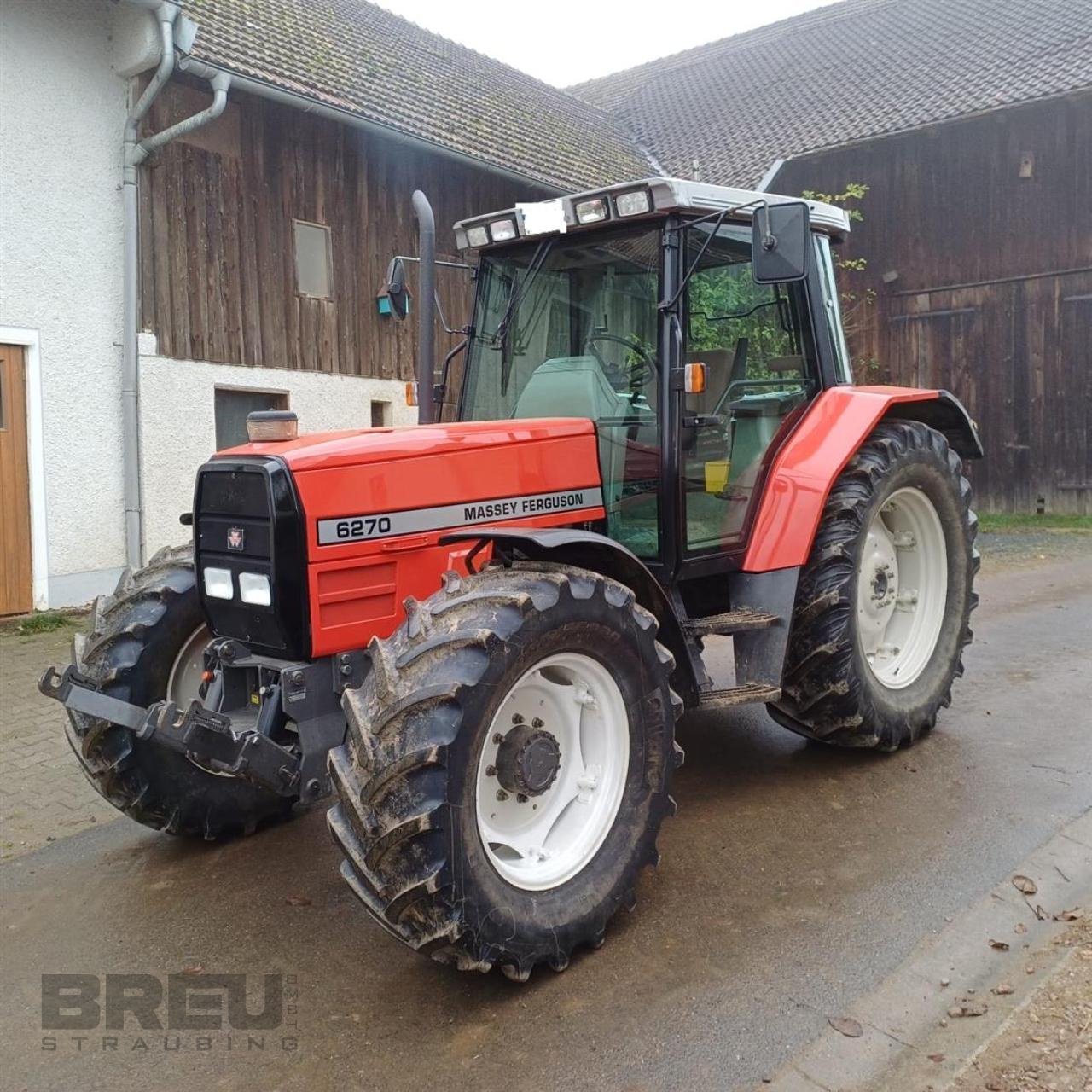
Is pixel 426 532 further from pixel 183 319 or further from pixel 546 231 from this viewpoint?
pixel 183 319

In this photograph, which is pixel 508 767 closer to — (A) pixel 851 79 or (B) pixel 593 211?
(B) pixel 593 211

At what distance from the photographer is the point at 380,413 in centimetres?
1112

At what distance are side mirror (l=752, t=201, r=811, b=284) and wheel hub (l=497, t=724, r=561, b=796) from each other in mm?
1627

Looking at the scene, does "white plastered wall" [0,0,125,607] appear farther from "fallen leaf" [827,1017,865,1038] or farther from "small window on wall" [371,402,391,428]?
Answer: "fallen leaf" [827,1017,865,1038]

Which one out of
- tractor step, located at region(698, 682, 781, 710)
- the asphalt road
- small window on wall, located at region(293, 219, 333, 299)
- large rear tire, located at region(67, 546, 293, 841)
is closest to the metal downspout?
small window on wall, located at region(293, 219, 333, 299)

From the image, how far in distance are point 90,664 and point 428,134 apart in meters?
8.57

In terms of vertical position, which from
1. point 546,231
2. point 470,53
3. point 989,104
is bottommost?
point 546,231

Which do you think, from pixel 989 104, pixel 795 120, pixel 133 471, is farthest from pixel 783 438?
pixel 795 120

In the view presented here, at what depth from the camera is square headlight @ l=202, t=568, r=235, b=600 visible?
10.1 feet

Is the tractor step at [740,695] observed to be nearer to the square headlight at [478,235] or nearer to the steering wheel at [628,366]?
the steering wheel at [628,366]

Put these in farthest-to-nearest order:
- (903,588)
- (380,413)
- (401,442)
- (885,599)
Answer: (380,413), (903,588), (885,599), (401,442)

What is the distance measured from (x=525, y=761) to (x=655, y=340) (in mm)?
1610

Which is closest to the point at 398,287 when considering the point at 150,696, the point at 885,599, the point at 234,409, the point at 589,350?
the point at 589,350

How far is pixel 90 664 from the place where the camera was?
3.40 metres
